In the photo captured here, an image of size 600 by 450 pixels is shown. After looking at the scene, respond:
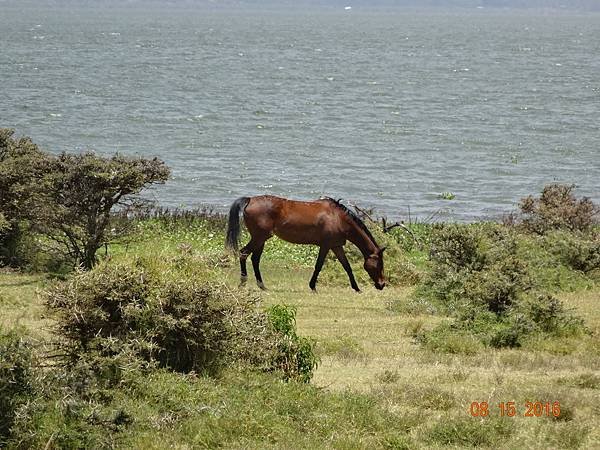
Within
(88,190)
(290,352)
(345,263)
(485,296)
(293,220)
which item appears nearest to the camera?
(290,352)

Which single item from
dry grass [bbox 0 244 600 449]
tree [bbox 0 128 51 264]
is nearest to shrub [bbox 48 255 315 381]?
dry grass [bbox 0 244 600 449]

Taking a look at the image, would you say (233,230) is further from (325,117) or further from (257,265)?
(325,117)

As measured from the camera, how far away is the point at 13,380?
32.0ft

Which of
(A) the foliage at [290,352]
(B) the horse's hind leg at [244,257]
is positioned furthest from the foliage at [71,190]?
(A) the foliage at [290,352]

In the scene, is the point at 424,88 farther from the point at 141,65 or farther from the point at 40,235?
the point at 40,235

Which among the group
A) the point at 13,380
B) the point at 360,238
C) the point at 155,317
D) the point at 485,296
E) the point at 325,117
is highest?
the point at 155,317

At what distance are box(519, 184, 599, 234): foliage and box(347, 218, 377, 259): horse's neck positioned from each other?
6.56 m

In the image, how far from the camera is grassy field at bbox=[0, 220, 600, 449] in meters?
10.2

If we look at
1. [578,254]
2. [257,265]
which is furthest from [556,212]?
[257,265]

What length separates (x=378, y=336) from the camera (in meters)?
16.8

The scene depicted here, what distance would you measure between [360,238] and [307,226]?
102cm

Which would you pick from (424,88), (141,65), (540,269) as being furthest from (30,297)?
(141,65)

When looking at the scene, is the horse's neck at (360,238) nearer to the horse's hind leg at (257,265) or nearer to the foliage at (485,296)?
the foliage at (485,296)
